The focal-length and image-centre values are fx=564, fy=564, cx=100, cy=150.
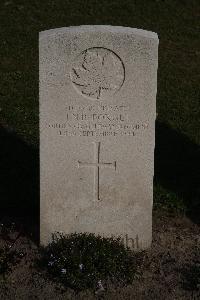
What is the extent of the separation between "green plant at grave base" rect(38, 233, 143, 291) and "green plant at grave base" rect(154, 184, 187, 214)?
1198 mm

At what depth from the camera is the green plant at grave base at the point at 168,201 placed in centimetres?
642

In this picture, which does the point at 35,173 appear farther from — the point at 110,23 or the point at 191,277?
the point at 110,23

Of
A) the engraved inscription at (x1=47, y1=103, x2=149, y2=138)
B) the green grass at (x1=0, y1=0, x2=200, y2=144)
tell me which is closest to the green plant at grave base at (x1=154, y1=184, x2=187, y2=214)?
the engraved inscription at (x1=47, y1=103, x2=149, y2=138)

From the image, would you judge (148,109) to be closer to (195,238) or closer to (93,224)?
(93,224)

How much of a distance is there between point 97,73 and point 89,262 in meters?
1.67

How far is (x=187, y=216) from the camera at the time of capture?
6.34 m

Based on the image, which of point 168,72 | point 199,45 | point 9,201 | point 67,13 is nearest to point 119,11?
point 67,13

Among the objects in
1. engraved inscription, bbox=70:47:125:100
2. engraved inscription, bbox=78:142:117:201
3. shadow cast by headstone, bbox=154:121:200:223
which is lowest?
shadow cast by headstone, bbox=154:121:200:223

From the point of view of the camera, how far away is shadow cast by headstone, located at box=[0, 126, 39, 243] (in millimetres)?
6138

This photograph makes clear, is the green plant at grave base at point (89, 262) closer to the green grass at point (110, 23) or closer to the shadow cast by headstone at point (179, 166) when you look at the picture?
the shadow cast by headstone at point (179, 166)

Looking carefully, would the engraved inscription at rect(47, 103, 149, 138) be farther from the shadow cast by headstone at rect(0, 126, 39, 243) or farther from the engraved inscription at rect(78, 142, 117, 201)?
the shadow cast by headstone at rect(0, 126, 39, 243)

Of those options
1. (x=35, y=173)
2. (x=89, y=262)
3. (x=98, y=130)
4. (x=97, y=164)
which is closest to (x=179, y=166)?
(x=35, y=173)

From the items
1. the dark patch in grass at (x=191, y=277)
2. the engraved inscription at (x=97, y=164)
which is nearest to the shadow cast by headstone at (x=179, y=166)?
the dark patch in grass at (x=191, y=277)

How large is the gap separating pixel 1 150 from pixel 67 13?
7143 millimetres
